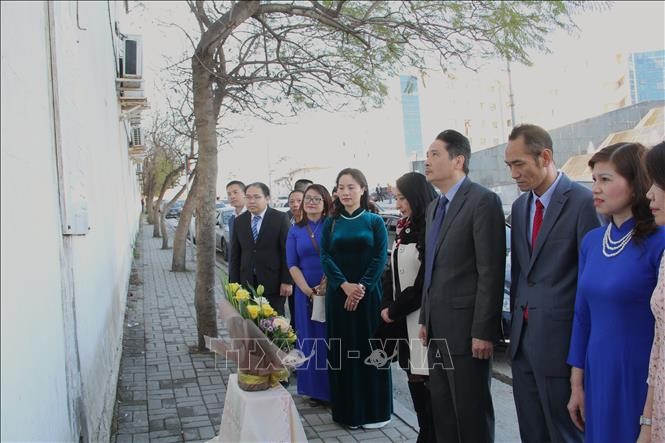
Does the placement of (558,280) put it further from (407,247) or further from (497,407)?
(497,407)

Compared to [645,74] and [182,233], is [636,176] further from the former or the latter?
[645,74]

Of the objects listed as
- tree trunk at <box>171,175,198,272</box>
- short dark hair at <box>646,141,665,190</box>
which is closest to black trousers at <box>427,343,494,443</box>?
short dark hair at <box>646,141,665,190</box>

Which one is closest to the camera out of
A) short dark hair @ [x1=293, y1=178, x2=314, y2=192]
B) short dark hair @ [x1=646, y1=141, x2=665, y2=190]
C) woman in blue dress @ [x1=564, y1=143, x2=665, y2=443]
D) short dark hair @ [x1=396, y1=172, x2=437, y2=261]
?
short dark hair @ [x1=646, y1=141, x2=665, y2=190]

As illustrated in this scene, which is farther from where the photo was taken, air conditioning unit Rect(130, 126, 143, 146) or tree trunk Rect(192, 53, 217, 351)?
air conditioning unit Rect(130, 126, 143, 146)

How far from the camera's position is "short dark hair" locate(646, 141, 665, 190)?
224cm

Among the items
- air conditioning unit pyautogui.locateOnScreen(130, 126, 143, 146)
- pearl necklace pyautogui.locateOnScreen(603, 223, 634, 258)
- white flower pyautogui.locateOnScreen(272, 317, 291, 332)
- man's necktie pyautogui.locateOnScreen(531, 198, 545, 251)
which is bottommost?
white flower pyautogui.locateOnScreen(272, 317, 291, 332)

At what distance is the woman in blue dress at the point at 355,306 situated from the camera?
4.49m

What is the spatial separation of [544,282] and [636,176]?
68 centimetres

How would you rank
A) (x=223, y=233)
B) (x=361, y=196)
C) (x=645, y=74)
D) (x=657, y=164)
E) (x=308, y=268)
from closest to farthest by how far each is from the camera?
(x=657, y=164) → (x=361, y=196) → (x=308, y=268) → (x=223, y=233) → (x=645, y=74)

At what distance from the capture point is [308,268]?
5.33m

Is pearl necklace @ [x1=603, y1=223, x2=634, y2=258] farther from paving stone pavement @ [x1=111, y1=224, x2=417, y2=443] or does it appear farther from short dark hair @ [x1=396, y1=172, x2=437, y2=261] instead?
paving stone pavement @ [x1=111, y1=224, x2=417, y2=443]

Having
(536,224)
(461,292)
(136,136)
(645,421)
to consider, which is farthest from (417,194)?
(136,136)

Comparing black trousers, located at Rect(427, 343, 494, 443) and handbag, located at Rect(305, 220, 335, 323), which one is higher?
handbag, located at Rect(305, 220, 335, 323)

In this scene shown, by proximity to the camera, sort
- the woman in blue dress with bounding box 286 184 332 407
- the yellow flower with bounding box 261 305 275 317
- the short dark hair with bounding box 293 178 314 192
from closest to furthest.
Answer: the yellow flower with bounding box 261 305 275 317 < the woman in blue dress with bounding box 286 184 332 407 < the short dark hair with bounding box 293 178 314 192
